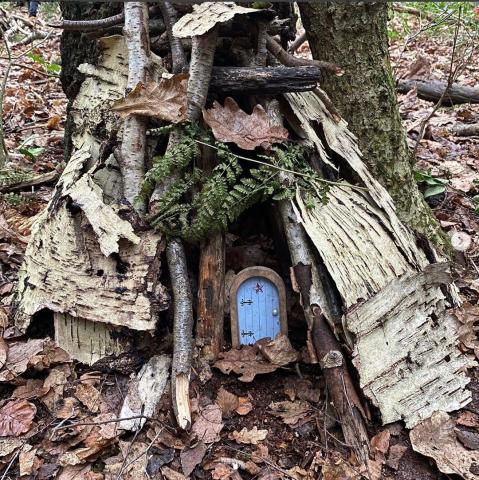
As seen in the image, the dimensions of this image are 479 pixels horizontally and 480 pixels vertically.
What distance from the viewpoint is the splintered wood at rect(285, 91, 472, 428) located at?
2447 millimetres

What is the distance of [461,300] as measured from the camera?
326 centimetres

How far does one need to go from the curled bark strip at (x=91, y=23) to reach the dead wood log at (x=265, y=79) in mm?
820

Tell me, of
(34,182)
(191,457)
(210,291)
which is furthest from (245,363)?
(34,182)

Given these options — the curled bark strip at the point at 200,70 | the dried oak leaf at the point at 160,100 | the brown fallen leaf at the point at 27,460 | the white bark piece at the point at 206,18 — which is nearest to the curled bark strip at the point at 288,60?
the white bark piece at the point at 206,18

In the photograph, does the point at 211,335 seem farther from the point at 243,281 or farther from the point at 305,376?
the point at 305,376

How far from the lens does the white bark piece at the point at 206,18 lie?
2.44 metres

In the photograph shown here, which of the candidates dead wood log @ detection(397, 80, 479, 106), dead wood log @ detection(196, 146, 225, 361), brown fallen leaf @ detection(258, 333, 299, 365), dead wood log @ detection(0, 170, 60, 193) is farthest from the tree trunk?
dead wood log @ detection(397, 80, 479, 106)

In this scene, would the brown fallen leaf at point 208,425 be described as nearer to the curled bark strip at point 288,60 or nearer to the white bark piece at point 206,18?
the white bark piece at point 206,18

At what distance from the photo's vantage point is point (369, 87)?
3271 mm

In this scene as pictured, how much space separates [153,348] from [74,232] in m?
0.76

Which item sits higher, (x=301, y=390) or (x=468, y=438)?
(x=301, y=390)

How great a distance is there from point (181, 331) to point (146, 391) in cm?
34

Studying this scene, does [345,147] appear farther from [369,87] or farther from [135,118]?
[135,118]

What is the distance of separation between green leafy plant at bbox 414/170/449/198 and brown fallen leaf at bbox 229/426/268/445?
8.75ft
